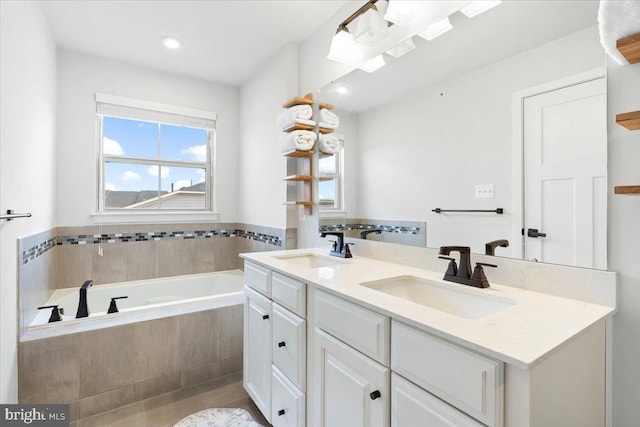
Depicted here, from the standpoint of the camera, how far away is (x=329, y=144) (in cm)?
221

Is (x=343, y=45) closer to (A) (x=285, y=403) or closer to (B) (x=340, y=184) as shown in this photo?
(B) (x=340, y=184)

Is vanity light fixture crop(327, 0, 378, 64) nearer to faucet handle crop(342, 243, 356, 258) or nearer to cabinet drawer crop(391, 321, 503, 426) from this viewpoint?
faucet handle crop(342, 243, 356, 258)

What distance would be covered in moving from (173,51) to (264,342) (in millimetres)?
2577

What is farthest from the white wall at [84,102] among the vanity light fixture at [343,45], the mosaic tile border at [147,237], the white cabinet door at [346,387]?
the white cabinet door at [346,387]

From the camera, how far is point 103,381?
1.90 metres

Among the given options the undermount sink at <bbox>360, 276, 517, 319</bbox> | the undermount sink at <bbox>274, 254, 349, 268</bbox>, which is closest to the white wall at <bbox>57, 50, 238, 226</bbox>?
the undermount sink at <bbox>274, 254, 349, 268</bbox>

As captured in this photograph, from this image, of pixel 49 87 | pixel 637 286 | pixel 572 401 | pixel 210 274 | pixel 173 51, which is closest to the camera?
pixel 572 401

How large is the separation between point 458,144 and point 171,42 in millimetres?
2472

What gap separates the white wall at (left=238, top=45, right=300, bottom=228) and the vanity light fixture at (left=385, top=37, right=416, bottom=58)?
106 centimetres

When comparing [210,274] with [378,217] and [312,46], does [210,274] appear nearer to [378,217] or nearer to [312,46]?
[378,217]

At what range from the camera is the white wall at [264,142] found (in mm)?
2627

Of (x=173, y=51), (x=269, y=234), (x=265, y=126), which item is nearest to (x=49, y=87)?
(x=173, y=51)

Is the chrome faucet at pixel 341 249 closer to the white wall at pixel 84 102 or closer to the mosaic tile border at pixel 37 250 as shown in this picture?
the mosaic tile border at pixel 37 250

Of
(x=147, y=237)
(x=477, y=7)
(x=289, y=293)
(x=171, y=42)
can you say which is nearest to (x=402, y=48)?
(x=477, y=7)
